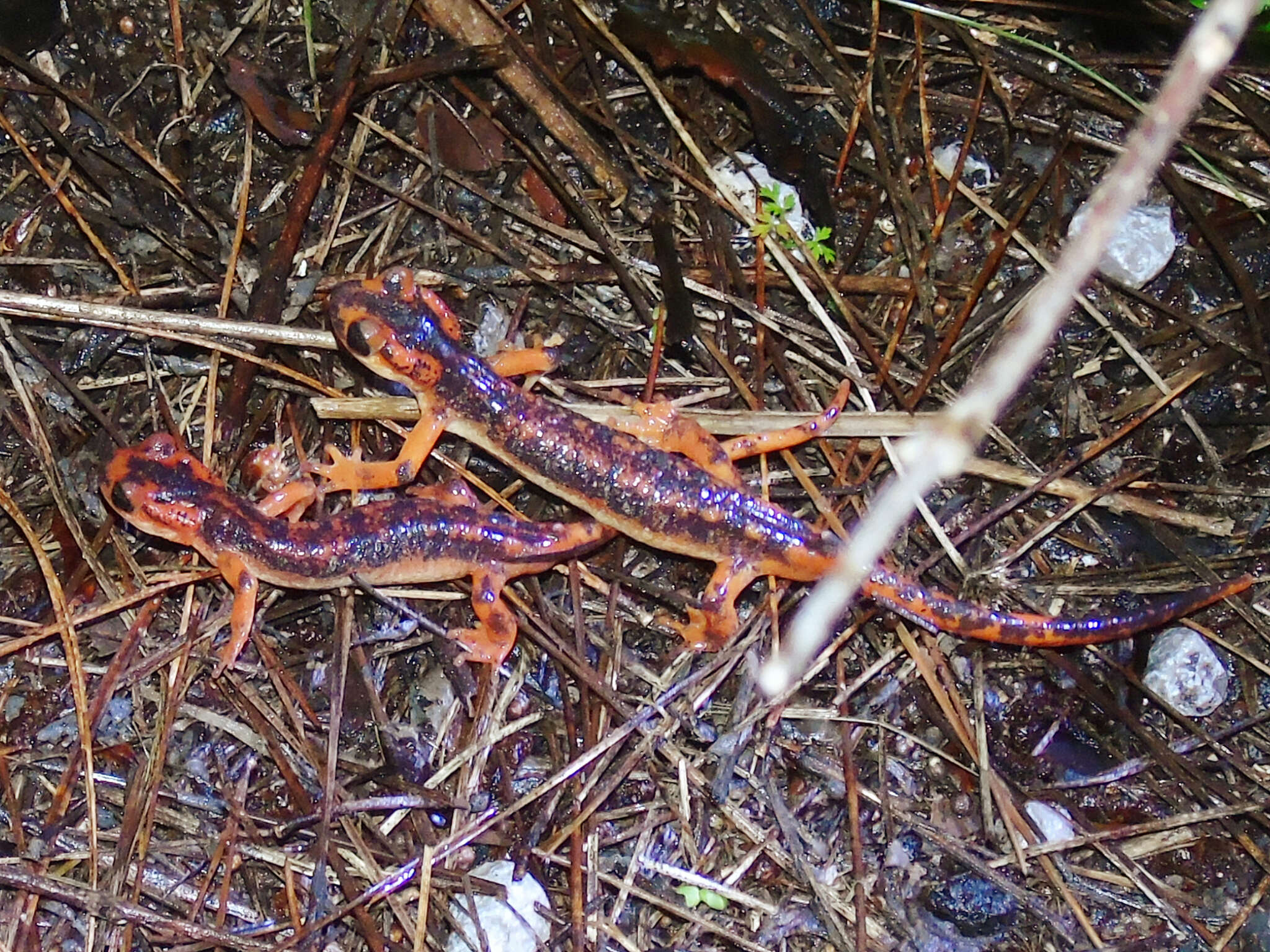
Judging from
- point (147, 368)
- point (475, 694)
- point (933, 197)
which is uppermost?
point (933, 197)

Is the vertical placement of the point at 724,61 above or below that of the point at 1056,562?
above

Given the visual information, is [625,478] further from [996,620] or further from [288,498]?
[996,620]

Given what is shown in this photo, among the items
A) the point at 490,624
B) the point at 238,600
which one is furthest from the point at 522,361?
the point at 238,600

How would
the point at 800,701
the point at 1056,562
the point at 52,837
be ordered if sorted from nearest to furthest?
the point at 52,837 < the point at 800,701 < the point at 1056,562

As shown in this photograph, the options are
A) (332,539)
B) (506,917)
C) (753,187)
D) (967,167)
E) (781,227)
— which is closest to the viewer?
(506,917)

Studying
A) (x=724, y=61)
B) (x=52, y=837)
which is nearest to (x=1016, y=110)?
(x=724, y=61)

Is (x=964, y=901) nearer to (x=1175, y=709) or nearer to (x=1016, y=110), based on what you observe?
(x=1175, y=709)

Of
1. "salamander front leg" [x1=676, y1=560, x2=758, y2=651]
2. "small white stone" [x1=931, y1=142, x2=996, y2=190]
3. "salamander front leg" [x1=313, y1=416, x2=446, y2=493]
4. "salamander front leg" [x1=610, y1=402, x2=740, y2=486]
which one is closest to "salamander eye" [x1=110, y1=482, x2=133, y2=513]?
"salamander front leg" [x1=313, y1=416, x2=446, y2=493]

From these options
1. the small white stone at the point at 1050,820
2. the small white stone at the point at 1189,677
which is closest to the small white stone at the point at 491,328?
the small white stone at the point at 1050,820
